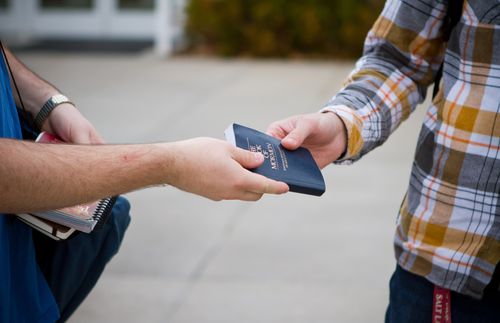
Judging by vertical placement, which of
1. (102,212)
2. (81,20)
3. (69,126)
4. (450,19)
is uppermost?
(450,19)

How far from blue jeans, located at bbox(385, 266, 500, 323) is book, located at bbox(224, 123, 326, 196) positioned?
1.24 ft

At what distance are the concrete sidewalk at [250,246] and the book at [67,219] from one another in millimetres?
1977

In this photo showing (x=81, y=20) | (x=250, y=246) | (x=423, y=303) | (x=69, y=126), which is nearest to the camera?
(x=423, y=303)

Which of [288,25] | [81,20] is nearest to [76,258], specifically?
[288,25]

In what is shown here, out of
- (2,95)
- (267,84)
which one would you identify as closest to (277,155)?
(2,95)

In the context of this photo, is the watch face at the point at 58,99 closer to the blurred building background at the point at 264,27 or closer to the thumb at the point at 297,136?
the thumb at the point at 297,136

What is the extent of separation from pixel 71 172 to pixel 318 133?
2.17ft

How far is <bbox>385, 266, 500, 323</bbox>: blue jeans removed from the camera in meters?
1.71

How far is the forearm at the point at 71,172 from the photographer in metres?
1.39

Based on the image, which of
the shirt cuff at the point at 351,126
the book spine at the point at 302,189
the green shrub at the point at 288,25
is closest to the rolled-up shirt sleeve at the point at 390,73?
the shirt cuff at the point at 351,126

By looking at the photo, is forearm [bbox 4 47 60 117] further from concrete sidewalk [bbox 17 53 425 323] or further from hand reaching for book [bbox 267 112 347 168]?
concrete sidewalk [bbox 17 53 425 323]

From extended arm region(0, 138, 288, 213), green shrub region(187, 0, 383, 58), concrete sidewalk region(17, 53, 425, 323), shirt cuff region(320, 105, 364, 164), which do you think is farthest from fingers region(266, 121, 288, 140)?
green shrub region(187, 0, 383, 58)

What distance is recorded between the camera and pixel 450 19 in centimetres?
179

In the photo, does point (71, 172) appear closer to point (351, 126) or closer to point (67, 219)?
point (67, 219)
